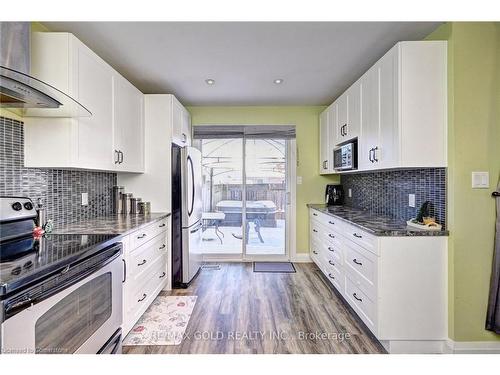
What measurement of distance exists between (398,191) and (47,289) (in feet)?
9.20

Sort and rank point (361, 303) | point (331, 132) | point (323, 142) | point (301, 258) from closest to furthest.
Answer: point (361, 303) < point (331, 132) < point (323, 142) < point (301, 258)

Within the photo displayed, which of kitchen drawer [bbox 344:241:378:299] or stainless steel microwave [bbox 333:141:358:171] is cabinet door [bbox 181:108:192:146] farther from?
kitchen drawer [bbox 344:241:378:299]

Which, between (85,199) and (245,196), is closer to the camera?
(85,199)

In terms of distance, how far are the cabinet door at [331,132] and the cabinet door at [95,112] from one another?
8.41 feet

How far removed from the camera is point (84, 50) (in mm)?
1906

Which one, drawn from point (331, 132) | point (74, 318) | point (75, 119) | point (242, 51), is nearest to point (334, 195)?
point (331, 132)

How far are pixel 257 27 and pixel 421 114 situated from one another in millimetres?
1347

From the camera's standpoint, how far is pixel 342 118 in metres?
3.16

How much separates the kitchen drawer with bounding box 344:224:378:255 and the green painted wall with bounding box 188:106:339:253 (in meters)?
1.70

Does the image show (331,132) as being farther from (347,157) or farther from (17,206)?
(17,206)

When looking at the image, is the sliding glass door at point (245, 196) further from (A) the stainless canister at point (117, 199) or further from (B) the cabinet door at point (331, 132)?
(A) the stainless canister at point (117, 199)

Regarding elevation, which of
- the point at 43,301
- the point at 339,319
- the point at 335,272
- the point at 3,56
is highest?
the point at 3,56
